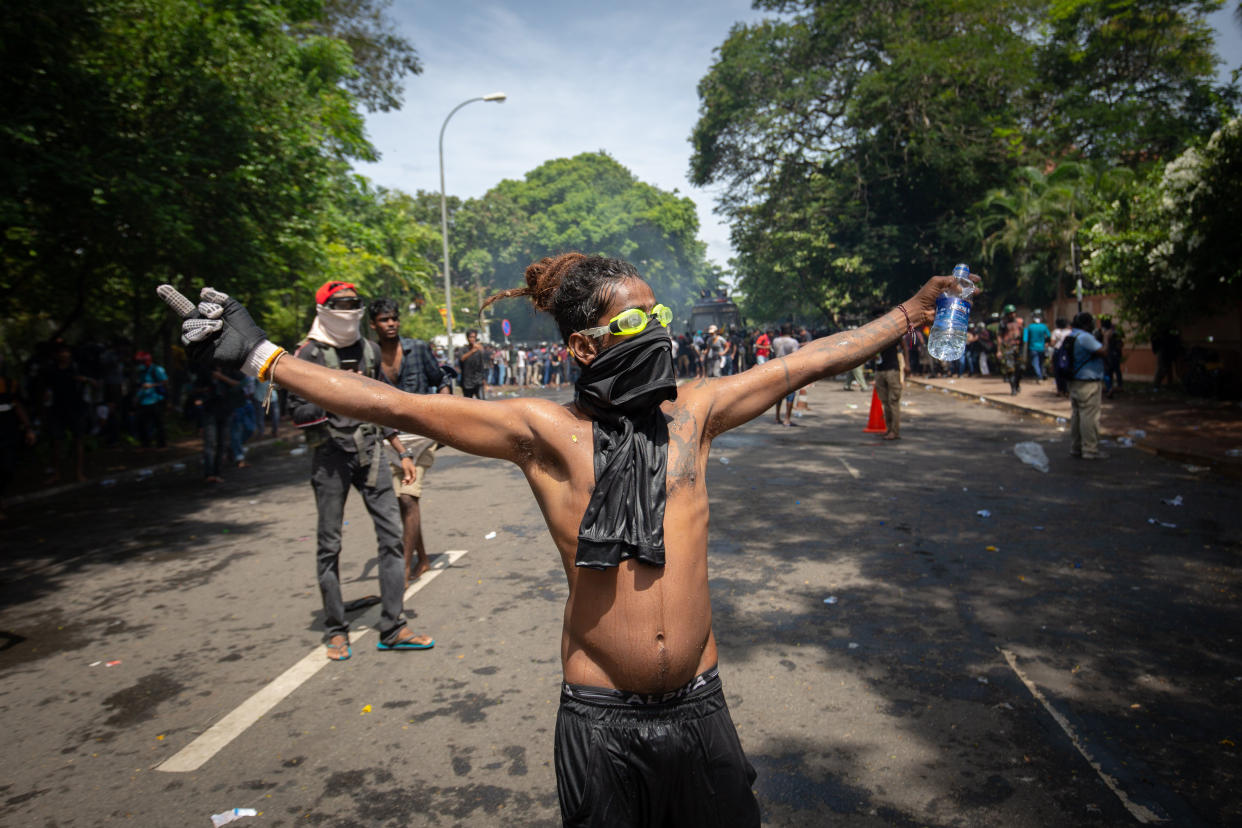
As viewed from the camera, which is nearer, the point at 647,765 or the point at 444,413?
the point at 647,765

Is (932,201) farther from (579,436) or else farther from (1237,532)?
(579,436)

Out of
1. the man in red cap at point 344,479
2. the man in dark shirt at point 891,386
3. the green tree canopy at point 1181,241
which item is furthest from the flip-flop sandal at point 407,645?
the green tree canopy at point 1181,241

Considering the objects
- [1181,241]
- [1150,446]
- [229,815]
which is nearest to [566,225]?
[1181,241]

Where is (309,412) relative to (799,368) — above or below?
below

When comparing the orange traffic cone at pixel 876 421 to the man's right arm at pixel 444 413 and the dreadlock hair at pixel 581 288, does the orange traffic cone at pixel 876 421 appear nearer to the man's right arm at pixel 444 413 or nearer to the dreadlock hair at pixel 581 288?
the dreadlock hair at pixel 581 288

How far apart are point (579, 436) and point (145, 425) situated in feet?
50.9

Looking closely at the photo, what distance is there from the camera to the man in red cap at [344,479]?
15.9 ft

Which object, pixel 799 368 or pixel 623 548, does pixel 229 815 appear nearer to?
pixel 623 548

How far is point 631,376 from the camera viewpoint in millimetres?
2029

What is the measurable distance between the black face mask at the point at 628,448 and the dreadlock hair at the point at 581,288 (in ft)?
0.41

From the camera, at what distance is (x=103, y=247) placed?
431 inches

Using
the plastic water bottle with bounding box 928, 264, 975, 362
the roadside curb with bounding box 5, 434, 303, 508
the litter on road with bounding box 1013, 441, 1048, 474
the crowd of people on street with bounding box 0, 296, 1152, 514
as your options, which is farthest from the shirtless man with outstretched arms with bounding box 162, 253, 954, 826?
the roadside curb with bounding box 5, 434, 303, 508

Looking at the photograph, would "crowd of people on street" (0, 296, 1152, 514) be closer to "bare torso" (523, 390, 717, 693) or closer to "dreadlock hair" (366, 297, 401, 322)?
"dreadlock hair" (366, 297, 401, 322)

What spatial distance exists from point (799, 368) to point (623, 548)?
0.80 meters
